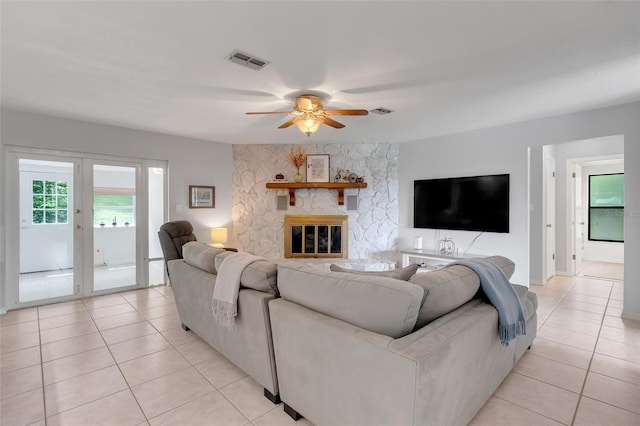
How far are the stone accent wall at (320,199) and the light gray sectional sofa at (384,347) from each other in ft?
12.2

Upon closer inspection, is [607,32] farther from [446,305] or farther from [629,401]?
[629,401]

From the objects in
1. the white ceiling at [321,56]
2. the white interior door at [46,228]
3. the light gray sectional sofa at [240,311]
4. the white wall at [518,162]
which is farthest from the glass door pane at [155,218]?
the white wall at [518,162]

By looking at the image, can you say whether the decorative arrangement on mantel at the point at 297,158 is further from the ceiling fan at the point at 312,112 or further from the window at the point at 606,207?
the window at the point at 606,207

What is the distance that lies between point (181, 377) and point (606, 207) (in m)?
8.78

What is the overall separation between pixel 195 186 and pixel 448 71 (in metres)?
4.15

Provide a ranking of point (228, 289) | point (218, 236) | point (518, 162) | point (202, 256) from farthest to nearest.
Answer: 1. point (218, 236)
2. point (518, 162)
3. point (202, 256)
4. point (228, 289)

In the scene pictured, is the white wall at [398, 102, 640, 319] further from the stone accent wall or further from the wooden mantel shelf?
the wooden mantel shelf

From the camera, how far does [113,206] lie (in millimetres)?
4434

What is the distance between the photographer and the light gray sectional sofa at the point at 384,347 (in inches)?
47.9

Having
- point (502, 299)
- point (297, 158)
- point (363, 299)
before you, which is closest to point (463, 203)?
point (297, 158)

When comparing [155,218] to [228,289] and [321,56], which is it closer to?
[228,289]

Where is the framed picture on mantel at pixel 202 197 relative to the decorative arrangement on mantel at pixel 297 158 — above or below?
below

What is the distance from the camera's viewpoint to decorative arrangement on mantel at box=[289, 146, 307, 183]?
5.50 meters

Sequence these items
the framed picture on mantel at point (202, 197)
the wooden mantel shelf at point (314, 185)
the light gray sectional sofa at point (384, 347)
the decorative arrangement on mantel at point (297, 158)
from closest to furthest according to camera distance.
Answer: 1. the light gray sectional sofa at point (384, 347)
2. the framed picture on mantel at point (202, 197)
3. the wooden mantel shelf at point (314, 185)
4. the decorative arrangement on mantel at point (297, 158)
